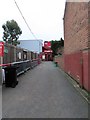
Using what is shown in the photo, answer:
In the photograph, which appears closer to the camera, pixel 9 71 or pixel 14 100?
pixel 14 100

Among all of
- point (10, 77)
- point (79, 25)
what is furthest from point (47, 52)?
point (10, 77)

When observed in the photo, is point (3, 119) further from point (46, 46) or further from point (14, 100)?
point (46, 46)

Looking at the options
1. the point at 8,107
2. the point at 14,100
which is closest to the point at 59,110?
the point at 8,107

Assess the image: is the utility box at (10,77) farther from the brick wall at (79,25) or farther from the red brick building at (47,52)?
the red brick building at (47,52)

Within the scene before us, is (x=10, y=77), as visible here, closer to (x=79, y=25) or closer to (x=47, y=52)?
(x=79, y=25)

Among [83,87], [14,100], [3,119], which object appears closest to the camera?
[3,119]

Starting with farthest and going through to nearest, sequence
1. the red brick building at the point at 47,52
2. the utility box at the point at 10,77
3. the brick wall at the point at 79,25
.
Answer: the red brick building at the point at 47,52, the utility box at the point at 10,77, the brick wall at the point at 79,25

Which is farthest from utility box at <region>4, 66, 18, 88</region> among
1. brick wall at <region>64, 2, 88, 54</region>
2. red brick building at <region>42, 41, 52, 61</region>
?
red brick building at <region>42, 41, 52, 61</region>

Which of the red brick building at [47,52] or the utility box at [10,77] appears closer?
the utility box at [10,77]

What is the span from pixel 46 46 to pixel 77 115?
79444 mm

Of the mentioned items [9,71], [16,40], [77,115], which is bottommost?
[77,115]

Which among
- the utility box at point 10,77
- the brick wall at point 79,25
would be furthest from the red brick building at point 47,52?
the utility box at point 10,77

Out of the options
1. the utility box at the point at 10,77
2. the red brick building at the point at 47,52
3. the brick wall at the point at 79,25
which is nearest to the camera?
the brick wall at the point at 79,25

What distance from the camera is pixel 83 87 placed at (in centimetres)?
1161
